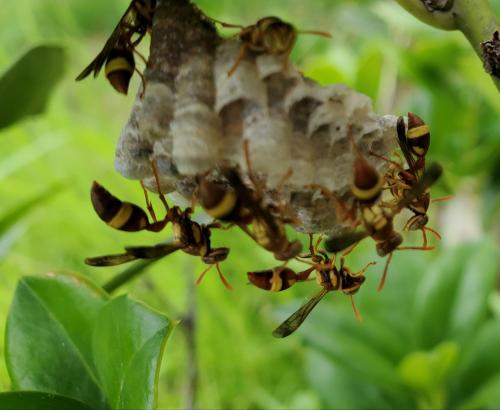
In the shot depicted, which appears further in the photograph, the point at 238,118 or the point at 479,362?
the point at 479,362

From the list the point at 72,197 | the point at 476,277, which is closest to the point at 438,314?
the point at 476,277

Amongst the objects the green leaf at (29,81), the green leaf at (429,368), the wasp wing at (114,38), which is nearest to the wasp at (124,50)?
the wasp wing at (114,38)

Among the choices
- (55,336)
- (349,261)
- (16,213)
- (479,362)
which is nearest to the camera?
(55,336)

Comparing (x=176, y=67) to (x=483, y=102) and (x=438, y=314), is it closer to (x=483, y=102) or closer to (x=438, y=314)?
(x=438, y=314)

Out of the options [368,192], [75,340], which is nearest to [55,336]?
[75,340]

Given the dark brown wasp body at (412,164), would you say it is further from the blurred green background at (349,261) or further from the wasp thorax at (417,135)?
the blurred green background at (349,261)

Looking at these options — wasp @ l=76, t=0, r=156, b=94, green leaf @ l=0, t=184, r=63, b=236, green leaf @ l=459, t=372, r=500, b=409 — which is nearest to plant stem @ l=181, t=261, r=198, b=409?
green leaf @ l=0, t=184, r=63, b=236

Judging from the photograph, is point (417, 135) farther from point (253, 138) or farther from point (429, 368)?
point (429, 368)

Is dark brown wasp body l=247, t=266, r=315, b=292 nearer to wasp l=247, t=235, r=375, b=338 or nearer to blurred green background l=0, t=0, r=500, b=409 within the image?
wasp l=247, t=235, r=375, b=338
